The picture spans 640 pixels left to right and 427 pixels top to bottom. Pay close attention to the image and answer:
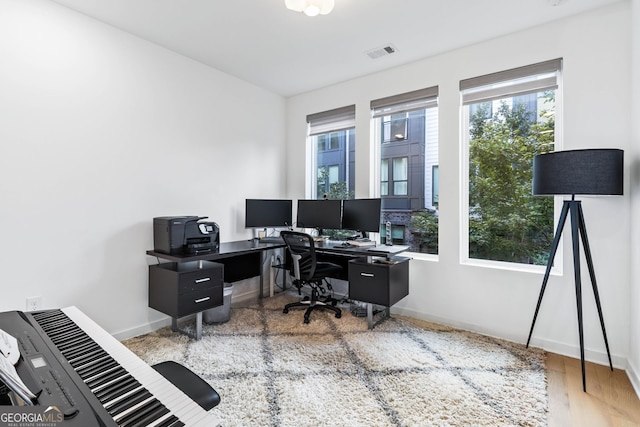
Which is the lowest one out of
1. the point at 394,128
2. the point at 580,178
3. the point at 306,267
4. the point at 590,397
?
the point at 590,397

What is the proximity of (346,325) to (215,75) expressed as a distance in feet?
9.96

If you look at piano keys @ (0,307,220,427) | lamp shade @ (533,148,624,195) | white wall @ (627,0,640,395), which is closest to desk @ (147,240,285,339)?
piano keys @ (0,307,220,427)

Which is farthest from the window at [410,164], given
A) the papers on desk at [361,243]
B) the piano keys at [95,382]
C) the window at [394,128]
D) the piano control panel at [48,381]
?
the piano control panel at [48,381]

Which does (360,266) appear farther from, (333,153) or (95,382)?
(95,382)

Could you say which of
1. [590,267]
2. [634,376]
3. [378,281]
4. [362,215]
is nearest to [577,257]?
[590,267]

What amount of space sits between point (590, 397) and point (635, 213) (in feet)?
4.21

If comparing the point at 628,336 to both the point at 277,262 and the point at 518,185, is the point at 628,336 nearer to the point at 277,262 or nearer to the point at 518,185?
the point at 518,185

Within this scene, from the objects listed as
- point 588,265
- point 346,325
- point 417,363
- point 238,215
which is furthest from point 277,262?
point 588,265

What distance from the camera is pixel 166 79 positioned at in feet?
10.2

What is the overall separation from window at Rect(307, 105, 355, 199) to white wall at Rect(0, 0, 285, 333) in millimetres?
1265

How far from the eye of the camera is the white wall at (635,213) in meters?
2.15

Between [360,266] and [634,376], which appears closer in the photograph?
[634,376]

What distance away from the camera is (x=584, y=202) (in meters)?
2.49

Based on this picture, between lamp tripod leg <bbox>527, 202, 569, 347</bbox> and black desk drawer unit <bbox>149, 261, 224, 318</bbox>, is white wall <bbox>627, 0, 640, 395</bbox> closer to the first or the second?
lamp tripod leg <bbox>527, 202, 569, 347</bbox>
